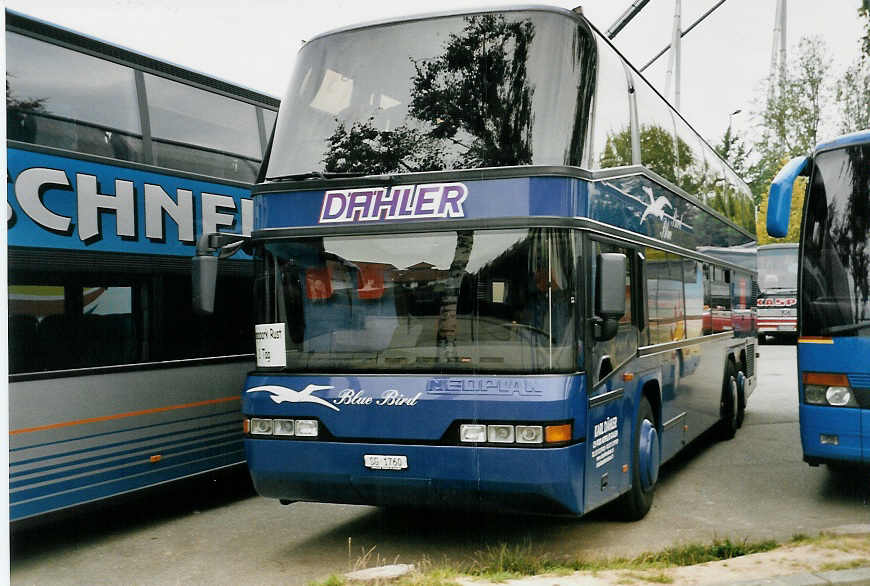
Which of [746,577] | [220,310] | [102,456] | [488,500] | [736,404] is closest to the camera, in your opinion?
[746,577]

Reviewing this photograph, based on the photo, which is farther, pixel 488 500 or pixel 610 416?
pixel 610 416

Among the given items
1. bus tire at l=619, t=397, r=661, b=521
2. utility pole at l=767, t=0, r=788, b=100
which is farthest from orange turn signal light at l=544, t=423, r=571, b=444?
utility pole at l=767, t=0, r=788, b=100

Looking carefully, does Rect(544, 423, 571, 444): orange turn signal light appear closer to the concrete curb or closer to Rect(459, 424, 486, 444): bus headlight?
Rect(459, 424, 486, 444): bus headlight

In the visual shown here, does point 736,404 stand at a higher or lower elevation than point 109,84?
lower

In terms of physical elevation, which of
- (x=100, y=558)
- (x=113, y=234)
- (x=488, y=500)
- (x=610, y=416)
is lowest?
(x=100, y=558)

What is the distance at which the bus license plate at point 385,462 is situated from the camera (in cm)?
644

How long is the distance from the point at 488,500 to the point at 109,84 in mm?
4524

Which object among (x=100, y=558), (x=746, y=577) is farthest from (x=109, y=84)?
(x=746, y=577)

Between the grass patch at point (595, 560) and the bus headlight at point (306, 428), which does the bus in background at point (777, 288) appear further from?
the bus headlight at point (306, 428)

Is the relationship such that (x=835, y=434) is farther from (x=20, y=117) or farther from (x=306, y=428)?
(x=20, y=117)

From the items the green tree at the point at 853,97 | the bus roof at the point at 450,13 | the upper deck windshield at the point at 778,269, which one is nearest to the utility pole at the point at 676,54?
the upper deck windshield at the point at 778,269

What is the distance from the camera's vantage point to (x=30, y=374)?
22.7 feet

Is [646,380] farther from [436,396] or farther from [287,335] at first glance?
[287,335]

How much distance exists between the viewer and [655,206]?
8734 mm
